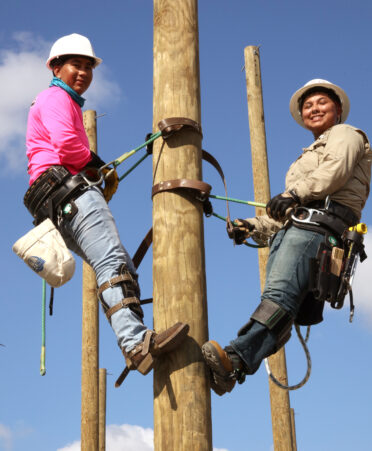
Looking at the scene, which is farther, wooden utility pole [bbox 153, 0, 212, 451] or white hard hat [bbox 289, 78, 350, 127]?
white hard hat [bbox 289, 78, 350, 127]

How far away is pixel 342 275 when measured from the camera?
3.83 meters

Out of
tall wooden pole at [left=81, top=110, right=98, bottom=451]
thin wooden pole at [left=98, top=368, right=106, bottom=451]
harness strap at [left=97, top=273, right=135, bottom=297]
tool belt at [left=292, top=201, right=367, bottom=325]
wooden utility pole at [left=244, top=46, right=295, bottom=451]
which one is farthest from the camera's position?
thin wooden pole at [left=98, top=368, right=106, bottom=451]

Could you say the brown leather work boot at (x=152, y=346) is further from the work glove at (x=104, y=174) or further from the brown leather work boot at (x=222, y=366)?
the work glove at (x=104, y=174)

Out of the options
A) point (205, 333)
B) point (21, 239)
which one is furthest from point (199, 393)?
point (21, 239)

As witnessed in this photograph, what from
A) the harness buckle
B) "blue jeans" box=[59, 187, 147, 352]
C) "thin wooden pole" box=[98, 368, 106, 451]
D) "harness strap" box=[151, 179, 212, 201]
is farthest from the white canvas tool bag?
"thin wooden pole" box=[98, 368, 106, 451]

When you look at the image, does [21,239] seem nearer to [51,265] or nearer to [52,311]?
[51,265]

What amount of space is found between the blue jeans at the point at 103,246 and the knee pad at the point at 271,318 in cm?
56

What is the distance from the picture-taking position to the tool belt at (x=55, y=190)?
3.90 metres

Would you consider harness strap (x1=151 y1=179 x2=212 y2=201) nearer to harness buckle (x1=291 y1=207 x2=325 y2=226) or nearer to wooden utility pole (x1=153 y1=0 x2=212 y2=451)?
wooden utility pole (x1=153 y1=0 x2=212 y2=451)

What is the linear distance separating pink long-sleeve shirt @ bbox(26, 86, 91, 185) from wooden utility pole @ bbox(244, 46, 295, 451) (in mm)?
3263

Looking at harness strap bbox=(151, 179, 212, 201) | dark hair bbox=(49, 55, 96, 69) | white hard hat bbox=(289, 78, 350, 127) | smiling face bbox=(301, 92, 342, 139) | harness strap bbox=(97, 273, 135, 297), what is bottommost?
harness strap bbox=(97, 273, 135, 297)

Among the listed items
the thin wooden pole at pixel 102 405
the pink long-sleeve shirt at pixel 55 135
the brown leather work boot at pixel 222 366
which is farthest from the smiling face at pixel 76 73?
the thin wooden pole at pixel 102 405

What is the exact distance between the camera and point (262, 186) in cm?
745

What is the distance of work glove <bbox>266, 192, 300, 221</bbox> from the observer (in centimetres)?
386
